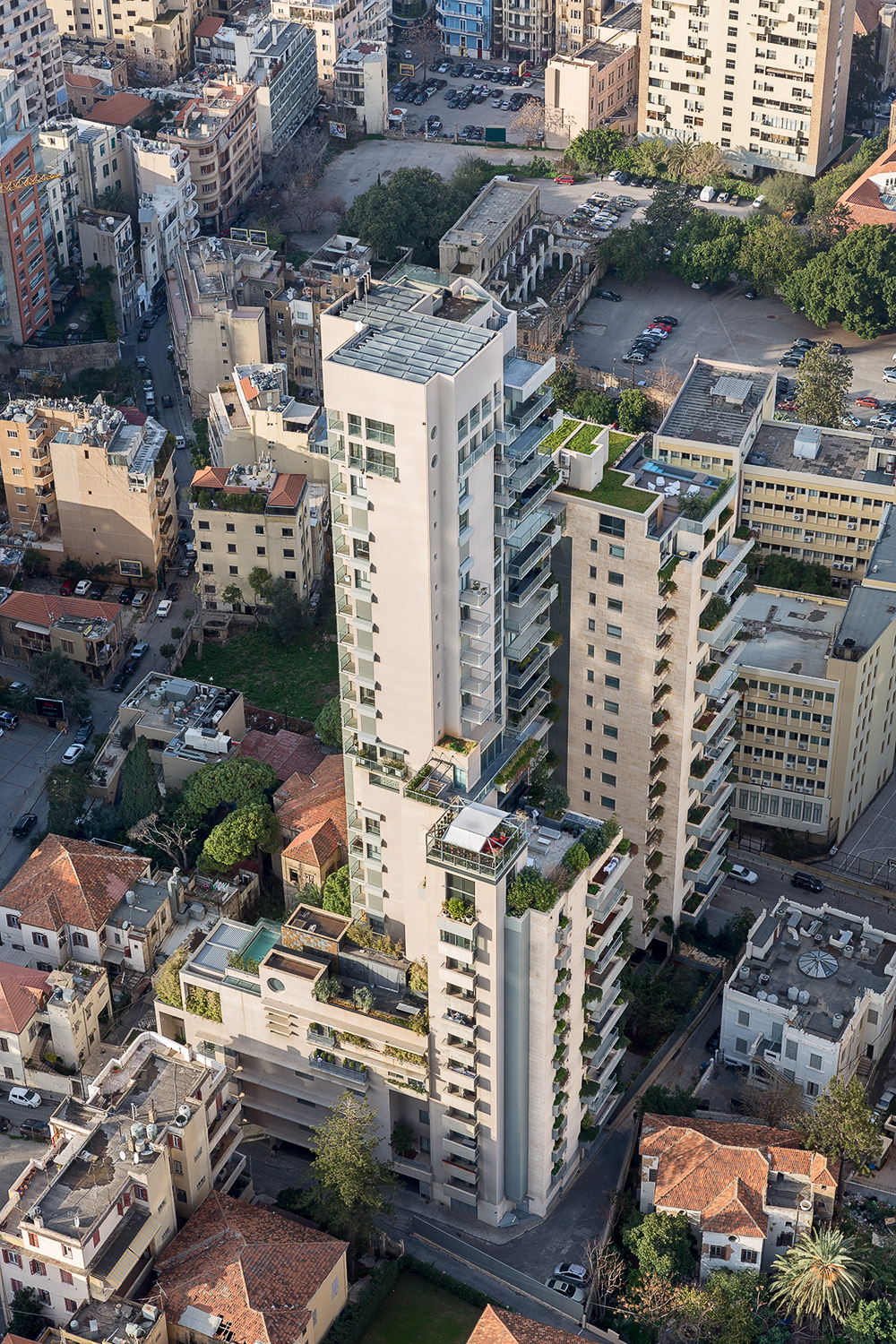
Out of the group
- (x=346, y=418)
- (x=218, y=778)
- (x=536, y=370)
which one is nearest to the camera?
(x=346, y=418)

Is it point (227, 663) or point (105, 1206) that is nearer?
point (105, 1206)

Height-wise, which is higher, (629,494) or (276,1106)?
(629,494)

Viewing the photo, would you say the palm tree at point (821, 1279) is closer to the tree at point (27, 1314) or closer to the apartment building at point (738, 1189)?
the apartment building at point (738, 1189)

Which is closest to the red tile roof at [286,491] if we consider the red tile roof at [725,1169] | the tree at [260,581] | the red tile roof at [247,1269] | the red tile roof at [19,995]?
the tree at [260,581]

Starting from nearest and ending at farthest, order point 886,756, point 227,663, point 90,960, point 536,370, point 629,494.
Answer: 1. point 536,370
2. point 629,494
3. point 90,960
4. point 886,756
5. point 227,663

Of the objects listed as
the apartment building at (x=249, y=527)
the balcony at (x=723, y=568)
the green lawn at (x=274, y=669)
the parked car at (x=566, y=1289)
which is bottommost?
the parked car at (x=566, y=1289)

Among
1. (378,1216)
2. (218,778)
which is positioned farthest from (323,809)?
(378,1216)

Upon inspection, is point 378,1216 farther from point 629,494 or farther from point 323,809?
point 629,494
